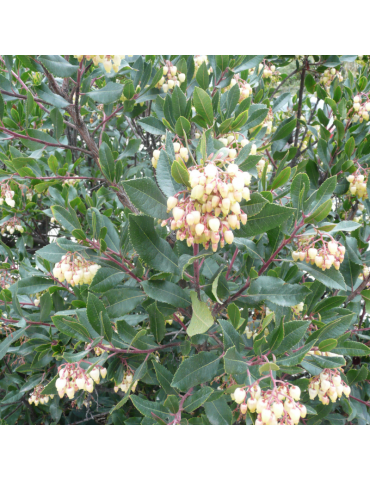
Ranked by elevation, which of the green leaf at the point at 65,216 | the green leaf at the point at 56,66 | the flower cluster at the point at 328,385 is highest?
the green leaf at the point at 56,66

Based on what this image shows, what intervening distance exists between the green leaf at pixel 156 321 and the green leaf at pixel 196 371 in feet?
0.74

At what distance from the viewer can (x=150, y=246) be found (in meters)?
1.10

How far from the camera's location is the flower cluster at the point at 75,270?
1405 millimetres

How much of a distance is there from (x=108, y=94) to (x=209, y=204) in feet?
3.79

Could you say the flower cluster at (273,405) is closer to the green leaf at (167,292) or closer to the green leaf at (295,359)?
the green leaf at (295,359)

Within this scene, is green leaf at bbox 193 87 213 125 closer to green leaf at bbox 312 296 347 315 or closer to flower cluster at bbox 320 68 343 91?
green leaf at bbox 312 296 347 315

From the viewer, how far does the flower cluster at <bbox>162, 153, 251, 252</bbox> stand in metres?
0.81

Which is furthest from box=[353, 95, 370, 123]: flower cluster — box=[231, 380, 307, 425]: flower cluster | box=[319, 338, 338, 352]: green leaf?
box=[231, 380, 307, 425]: flower cluster

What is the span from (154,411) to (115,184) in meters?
1.03

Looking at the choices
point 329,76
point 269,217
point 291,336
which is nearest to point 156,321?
point 291,336

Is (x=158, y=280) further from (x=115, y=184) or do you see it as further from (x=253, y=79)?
(x=253, y=79)

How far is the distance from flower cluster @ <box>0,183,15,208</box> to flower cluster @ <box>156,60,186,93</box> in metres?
1.27

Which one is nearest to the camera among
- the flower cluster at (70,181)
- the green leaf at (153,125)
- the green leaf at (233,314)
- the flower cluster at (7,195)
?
the green leaf at (233,314)

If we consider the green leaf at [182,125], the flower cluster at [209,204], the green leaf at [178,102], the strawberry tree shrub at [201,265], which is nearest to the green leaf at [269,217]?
the strawberry tree shrub at [201,265]
